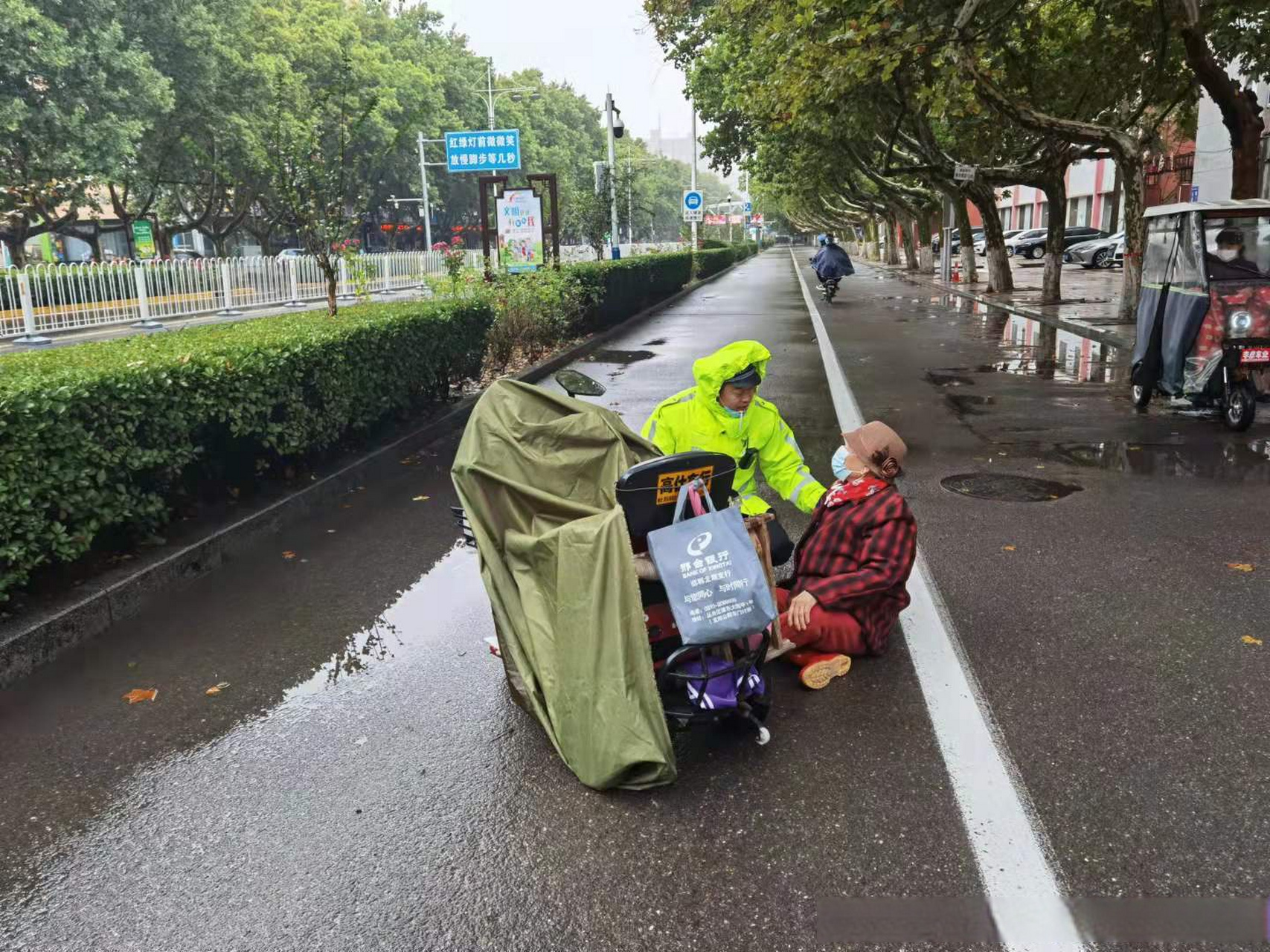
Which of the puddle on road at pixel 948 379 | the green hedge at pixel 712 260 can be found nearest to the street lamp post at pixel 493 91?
the green hedge at pixel 712 260

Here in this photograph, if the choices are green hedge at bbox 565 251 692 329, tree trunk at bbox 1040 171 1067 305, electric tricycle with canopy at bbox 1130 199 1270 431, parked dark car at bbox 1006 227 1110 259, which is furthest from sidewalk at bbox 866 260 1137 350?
green hedge at bbox 565 251 692 329

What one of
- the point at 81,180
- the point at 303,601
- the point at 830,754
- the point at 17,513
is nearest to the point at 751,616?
the point at 830,754

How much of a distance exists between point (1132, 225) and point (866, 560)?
624 inches

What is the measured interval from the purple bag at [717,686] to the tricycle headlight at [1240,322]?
22.0 ft

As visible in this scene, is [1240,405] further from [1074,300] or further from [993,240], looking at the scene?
[993,240]

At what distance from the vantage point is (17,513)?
422 cm

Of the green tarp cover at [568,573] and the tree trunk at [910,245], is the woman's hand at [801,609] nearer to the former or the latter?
the green tarp cover at [568,573]

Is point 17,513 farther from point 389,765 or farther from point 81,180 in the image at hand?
point 81,180

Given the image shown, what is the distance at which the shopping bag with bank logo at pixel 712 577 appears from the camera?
303 centimetres

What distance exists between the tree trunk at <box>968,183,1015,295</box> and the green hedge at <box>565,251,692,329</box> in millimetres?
7975

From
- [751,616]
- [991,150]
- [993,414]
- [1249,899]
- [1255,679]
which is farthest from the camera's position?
[991,150]

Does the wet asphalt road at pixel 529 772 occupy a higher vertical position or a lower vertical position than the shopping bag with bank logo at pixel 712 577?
lower

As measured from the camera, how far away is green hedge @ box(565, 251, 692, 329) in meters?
17.6

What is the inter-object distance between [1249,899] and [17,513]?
455cm
